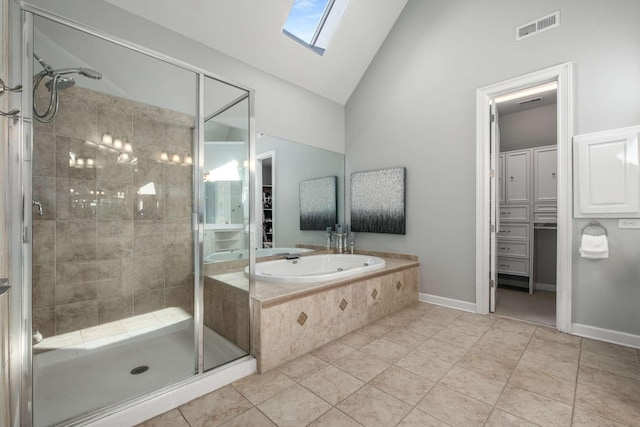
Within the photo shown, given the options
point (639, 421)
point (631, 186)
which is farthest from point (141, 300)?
point (631, 186)

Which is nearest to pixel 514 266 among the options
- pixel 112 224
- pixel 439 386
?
pixel 439 386

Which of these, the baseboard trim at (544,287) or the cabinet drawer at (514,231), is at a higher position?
the cabinet drawer at (514,231)

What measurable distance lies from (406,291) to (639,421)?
1.91 m

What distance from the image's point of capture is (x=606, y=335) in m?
2.35

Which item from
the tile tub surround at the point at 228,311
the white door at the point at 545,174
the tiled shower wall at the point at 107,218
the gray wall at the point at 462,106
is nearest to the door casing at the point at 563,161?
the gray wall at the point at 462,106

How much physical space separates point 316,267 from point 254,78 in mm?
2258

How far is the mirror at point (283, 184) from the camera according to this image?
10.5ft

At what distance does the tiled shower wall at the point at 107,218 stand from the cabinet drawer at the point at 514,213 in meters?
4.28

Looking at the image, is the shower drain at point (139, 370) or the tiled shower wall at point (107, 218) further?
the tiled shower wall at point (107, 218)

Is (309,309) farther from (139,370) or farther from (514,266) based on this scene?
(514,266)

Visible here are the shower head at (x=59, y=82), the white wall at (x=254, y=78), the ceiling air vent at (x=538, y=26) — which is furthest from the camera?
the ceiling air vent at (x=538, y=26)

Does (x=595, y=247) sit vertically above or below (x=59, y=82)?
A: below

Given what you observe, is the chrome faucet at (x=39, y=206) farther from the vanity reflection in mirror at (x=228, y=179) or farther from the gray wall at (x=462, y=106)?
the gray wall at (x=462, y=106)

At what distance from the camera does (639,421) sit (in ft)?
4.74
